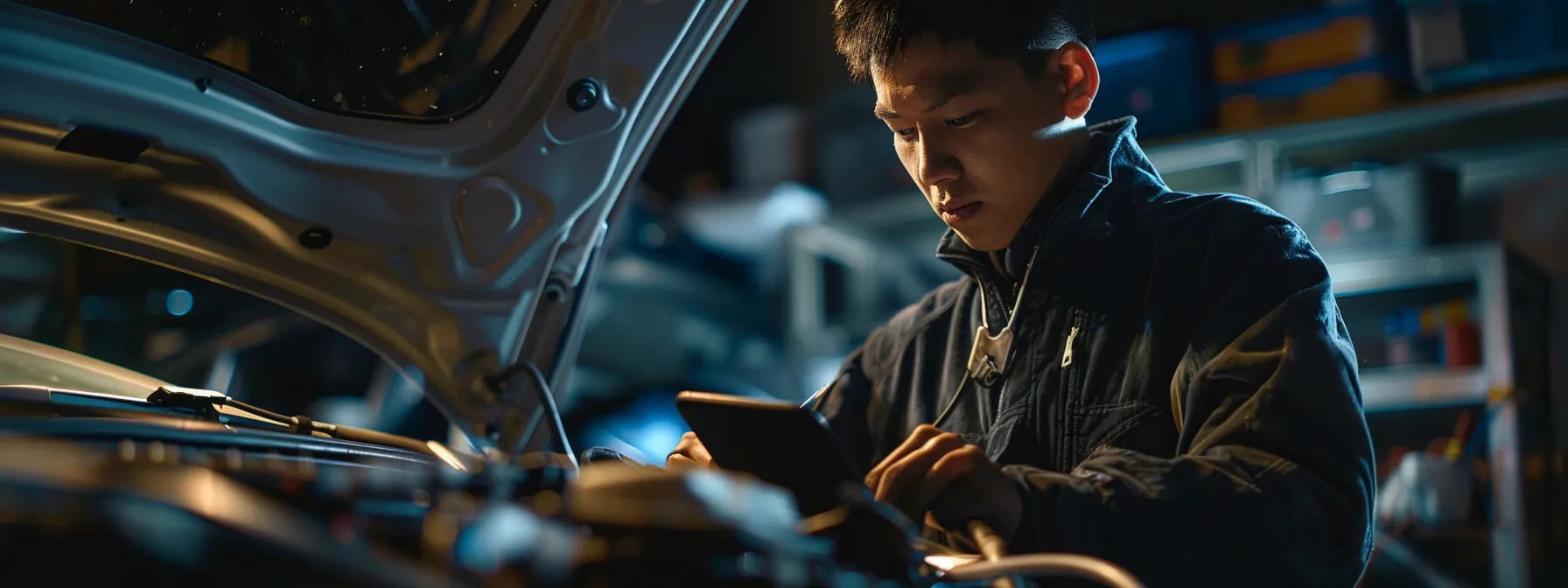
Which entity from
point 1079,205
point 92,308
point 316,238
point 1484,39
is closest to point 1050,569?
point 1079,205

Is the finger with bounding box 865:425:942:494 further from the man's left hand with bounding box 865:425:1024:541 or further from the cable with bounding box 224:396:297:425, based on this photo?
the cable with bounding box 224:396:297:425

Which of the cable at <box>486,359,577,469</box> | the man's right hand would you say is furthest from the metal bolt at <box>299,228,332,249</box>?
the man's right hand

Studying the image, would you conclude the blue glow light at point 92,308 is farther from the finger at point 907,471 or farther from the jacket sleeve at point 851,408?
the finger at point 907,471

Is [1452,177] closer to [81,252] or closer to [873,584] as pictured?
[873,584]

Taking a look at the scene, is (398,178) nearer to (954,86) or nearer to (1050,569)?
(954,86)

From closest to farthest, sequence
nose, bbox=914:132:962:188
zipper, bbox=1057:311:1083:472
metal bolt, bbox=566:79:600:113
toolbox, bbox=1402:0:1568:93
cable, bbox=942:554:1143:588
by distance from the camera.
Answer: cable, bbox=942:554:1143:588
zipper, bbox=1057:311:1083:472
nose, bbox=914:132:962:188
metal bolt, bbox=566:79:600:113
toolbox, bbox=1402:0:1568:93

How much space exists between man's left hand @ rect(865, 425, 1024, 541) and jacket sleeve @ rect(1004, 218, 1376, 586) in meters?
0.02

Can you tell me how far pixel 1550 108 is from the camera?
9.98 feet

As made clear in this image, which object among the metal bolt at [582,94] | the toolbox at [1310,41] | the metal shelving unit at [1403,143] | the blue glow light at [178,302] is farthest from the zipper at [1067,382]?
the blue glow light at [178,302]

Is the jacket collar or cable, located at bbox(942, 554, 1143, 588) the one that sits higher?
the jacket collar

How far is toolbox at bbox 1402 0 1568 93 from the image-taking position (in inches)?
112

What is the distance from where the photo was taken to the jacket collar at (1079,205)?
1.12 meters

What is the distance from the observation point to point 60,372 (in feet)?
4.00

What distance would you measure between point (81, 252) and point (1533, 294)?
14.1 ft
